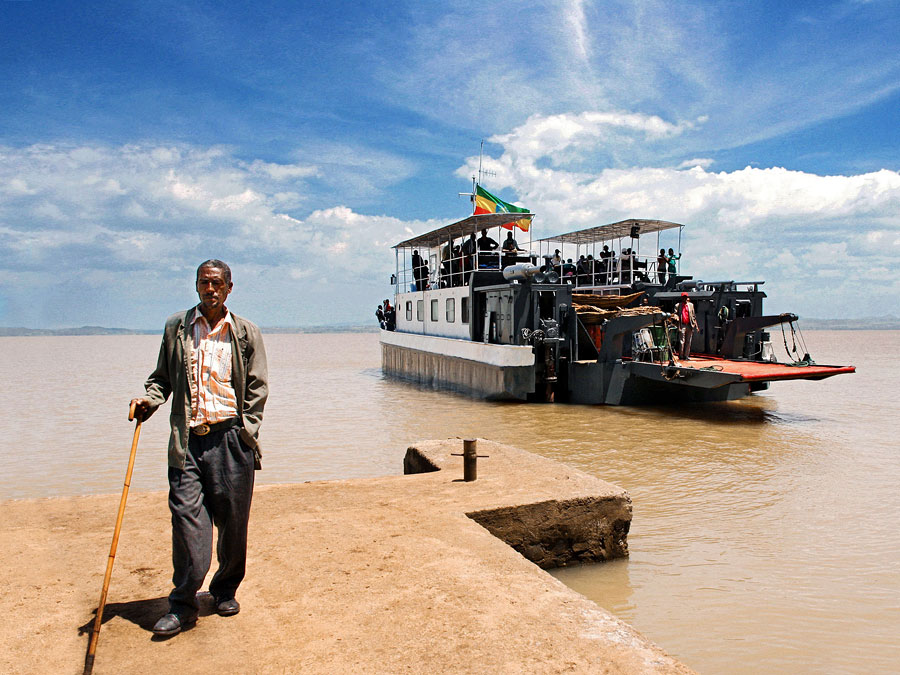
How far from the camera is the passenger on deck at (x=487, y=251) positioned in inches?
763

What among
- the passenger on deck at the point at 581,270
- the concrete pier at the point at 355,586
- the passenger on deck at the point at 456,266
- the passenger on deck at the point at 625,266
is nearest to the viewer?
the concrete pier at the point at 355,586

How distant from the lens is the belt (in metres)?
3.31

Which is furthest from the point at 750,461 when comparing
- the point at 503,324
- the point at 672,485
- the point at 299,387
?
the point at 299,387

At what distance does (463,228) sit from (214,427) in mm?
16997

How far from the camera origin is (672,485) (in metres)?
8.41

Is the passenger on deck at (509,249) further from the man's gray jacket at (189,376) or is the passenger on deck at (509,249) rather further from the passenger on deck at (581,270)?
the man's gray jacket at (189,376)

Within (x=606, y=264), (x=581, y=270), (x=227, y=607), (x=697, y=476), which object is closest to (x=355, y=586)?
(x=227, y=607)

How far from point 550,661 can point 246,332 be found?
2.20m

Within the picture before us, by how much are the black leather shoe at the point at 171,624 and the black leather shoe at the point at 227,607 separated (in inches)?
6.5

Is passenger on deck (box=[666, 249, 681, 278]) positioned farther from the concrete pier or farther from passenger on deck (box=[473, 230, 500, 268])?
the concrete pier

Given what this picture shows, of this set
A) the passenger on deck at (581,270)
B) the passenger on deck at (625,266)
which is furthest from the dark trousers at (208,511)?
the passenger on deck at (581,270)

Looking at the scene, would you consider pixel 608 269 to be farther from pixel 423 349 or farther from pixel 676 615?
pixel 676 615

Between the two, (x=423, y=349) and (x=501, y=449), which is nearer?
(x=501, y=449)

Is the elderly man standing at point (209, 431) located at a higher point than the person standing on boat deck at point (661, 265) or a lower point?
lower
